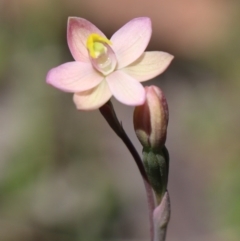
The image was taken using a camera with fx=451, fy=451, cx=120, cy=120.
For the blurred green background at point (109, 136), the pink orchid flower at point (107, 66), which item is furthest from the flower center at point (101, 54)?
the blurred green background at point (109, 136)

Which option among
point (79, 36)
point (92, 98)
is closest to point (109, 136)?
point (79, 36)

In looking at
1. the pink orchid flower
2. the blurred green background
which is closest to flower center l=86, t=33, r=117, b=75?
the pink orchid flower

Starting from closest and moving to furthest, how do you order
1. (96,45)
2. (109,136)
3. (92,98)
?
(92,98) → (96,45) → (109,136)

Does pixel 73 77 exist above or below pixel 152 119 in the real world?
above

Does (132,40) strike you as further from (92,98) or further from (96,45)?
(92,98)

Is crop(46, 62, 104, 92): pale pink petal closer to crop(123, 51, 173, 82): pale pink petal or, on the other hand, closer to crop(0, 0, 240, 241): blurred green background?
crop(123, 51, 173, 82): pale pink petal

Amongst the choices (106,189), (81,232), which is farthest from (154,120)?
(106,189)
